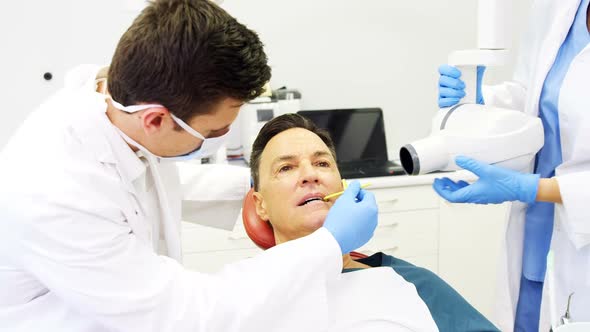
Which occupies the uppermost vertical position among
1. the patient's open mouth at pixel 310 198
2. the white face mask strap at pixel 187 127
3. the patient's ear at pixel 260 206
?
the white face mask strap at pixel 187 127

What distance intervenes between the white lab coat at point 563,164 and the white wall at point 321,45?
1.21 metres

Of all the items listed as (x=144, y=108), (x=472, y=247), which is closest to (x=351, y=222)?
(x=144, y=108)

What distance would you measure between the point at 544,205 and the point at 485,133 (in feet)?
1.16

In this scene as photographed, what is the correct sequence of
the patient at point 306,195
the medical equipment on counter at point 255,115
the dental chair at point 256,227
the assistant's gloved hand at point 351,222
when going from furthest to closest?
the medical equipment on counter at point 255,115 < the dental chair at point 256,227 < the patient at point 306,195 < the assistant's gloved hand at point 351,222

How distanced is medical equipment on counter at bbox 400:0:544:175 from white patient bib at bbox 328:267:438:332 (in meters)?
0.29

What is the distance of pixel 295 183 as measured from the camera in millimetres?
1503

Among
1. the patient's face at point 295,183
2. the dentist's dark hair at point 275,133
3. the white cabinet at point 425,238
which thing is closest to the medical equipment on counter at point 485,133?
the patient's face at point 295,183

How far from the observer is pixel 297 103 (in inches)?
107

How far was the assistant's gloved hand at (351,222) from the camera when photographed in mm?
1159

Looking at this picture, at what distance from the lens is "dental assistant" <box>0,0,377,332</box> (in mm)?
906

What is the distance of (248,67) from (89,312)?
510 mm

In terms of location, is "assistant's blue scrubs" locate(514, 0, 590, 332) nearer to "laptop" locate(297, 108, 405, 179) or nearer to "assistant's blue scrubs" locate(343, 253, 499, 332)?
"assistant's blue scrubs" locate(343, 253, 499, 332)

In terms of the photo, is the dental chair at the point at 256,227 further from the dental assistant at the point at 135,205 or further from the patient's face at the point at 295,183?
the dental assistant at the point at 135,205

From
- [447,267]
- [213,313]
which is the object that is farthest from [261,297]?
[447,267]
